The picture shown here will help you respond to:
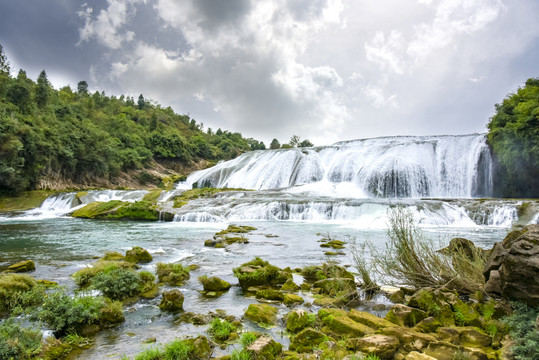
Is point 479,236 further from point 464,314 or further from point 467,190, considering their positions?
point 467,190

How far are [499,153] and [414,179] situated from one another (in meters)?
7.04

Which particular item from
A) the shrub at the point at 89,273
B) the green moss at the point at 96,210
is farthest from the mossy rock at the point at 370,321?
the green moss at the point at 96,210

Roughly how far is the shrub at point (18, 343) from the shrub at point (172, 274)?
3057 mm

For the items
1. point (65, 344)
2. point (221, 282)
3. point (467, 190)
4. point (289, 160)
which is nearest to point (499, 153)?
point (467, 190)

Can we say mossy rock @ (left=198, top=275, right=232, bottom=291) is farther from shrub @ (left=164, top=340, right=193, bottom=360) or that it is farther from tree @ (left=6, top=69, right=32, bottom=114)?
tree @ (left=6, top=69, right=32, bottom=114)

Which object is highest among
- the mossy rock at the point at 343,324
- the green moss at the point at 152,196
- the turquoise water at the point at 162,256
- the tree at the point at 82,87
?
the tree at the point at 82,87

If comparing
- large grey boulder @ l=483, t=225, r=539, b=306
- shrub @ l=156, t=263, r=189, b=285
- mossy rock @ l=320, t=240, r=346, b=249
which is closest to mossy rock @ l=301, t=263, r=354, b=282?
large grey boulder @ l=483, t=225, r=539, b=306

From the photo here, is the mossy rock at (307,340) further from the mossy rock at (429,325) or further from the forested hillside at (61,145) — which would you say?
the forested hillside at (61,145)

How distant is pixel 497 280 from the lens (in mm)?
4160

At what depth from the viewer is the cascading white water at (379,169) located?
28.5 metres

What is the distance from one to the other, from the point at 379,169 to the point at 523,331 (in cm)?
3016

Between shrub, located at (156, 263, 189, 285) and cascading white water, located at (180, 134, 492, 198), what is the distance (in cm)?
2488

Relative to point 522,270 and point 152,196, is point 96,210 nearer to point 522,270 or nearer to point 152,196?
point 152,196

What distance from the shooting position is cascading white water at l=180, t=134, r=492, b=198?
28.5 m
